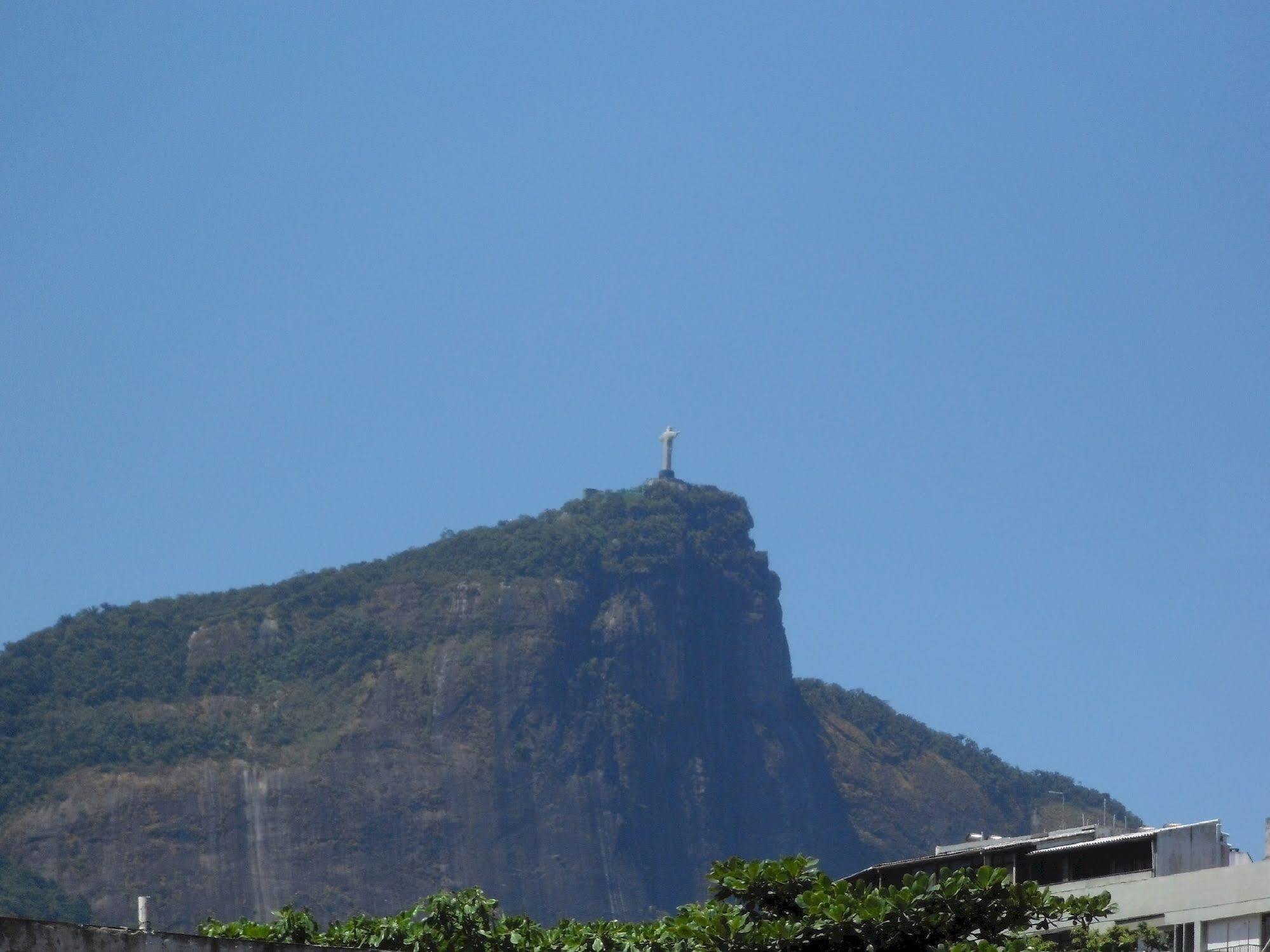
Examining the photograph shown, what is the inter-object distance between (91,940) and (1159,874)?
34054 mm

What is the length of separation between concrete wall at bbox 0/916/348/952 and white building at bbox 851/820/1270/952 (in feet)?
75.3

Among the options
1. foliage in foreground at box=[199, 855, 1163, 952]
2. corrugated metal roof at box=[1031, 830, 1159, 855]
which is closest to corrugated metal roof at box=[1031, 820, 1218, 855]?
corrugated metal roof at box=[1031, 830, 1159, 855]

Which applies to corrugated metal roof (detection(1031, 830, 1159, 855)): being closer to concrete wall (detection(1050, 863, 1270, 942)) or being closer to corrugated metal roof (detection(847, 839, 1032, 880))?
corrugated metal roof (detection(847, 839, 1032, 880))

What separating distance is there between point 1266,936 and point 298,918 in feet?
68.9

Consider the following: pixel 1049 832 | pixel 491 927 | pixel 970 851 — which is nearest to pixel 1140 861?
pixel 970 851

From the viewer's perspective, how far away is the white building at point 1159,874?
156ft

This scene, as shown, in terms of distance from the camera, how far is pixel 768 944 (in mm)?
32844

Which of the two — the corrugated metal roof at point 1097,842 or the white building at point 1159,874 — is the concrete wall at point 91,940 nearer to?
the white building at point 1159,874

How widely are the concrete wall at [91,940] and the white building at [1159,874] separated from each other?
2295cm

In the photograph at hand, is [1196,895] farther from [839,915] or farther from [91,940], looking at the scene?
[91,940]

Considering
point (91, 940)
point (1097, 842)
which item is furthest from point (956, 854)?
point (91, 940)

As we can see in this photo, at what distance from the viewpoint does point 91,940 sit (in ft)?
94.2

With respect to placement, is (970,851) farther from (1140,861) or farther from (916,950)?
(916,950)

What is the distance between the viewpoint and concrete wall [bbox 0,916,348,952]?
→ 92.0 feet
